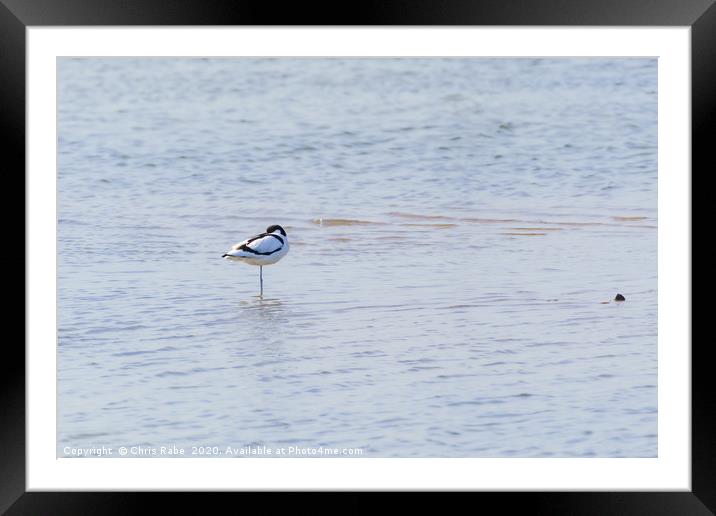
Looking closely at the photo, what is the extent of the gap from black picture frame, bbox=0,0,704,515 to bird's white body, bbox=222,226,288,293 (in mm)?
3287

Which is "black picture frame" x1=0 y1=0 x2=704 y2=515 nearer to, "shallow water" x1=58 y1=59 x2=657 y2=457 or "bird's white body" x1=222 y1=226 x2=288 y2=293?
"shallow water" x1=58 y1=59 x2=657 y2=457

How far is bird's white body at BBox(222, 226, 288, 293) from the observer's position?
752 centimetres

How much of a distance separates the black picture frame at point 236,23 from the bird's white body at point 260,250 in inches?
129

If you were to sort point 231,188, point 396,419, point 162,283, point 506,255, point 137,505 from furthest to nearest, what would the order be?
point 231,188, point 506,255, point 162,283, point 396,419, point 137,505

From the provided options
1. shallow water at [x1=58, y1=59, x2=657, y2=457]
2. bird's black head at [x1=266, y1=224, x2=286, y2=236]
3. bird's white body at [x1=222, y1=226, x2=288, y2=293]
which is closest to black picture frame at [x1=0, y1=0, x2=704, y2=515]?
shallow water at [x1=58, y1=59, x2=657, y2=457]

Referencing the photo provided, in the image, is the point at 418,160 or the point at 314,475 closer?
the point at 314,475

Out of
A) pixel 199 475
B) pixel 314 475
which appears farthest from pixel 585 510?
pixel 199 475

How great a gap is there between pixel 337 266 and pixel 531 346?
2.14 m

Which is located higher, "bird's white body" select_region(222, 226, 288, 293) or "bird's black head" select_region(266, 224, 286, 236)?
"bird's black head" select_region(266, 224, 286, 236)

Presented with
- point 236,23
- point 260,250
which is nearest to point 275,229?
point 260,250

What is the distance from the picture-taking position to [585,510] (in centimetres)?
Answer: 416

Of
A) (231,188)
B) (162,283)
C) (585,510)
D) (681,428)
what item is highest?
(231,188)

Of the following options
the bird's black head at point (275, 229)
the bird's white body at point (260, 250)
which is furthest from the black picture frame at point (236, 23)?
the bird's black head at point (275, 229)

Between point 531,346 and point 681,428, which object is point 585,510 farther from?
point 531,346
